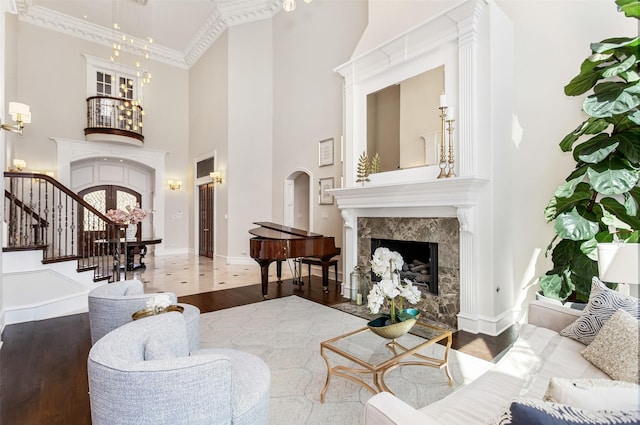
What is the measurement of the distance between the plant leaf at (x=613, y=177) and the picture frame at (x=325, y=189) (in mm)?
4157

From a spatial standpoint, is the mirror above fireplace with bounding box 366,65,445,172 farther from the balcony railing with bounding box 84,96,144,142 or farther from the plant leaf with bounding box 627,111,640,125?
the balcony railing with bounding box 84,96,144,142

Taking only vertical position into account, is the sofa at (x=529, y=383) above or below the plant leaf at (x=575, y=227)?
below

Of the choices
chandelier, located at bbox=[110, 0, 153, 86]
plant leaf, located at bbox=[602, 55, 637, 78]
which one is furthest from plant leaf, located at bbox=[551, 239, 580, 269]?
chandelier, located at bbox=[110, 0, 153, 86]

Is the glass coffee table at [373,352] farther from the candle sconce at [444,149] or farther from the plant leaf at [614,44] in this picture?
the plant leaf at [614,44]

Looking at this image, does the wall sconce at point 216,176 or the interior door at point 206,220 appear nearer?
the wall sconce at point 216,176

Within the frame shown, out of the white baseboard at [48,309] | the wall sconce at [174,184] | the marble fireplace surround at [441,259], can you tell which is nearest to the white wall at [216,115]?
the wall sconce at [174,184]

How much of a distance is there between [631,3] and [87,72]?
10778mm

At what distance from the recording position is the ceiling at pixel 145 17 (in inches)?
297

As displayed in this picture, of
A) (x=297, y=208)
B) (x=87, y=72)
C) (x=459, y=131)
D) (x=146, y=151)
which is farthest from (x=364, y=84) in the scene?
(x=87, y=72)

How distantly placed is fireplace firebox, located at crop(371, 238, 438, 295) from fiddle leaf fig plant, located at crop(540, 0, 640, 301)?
1.21 meters

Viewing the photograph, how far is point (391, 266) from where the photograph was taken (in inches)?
84.3

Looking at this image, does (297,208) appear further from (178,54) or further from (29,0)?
(29,0)

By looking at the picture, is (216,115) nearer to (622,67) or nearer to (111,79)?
(111,79)

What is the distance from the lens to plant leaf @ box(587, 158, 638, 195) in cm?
221
